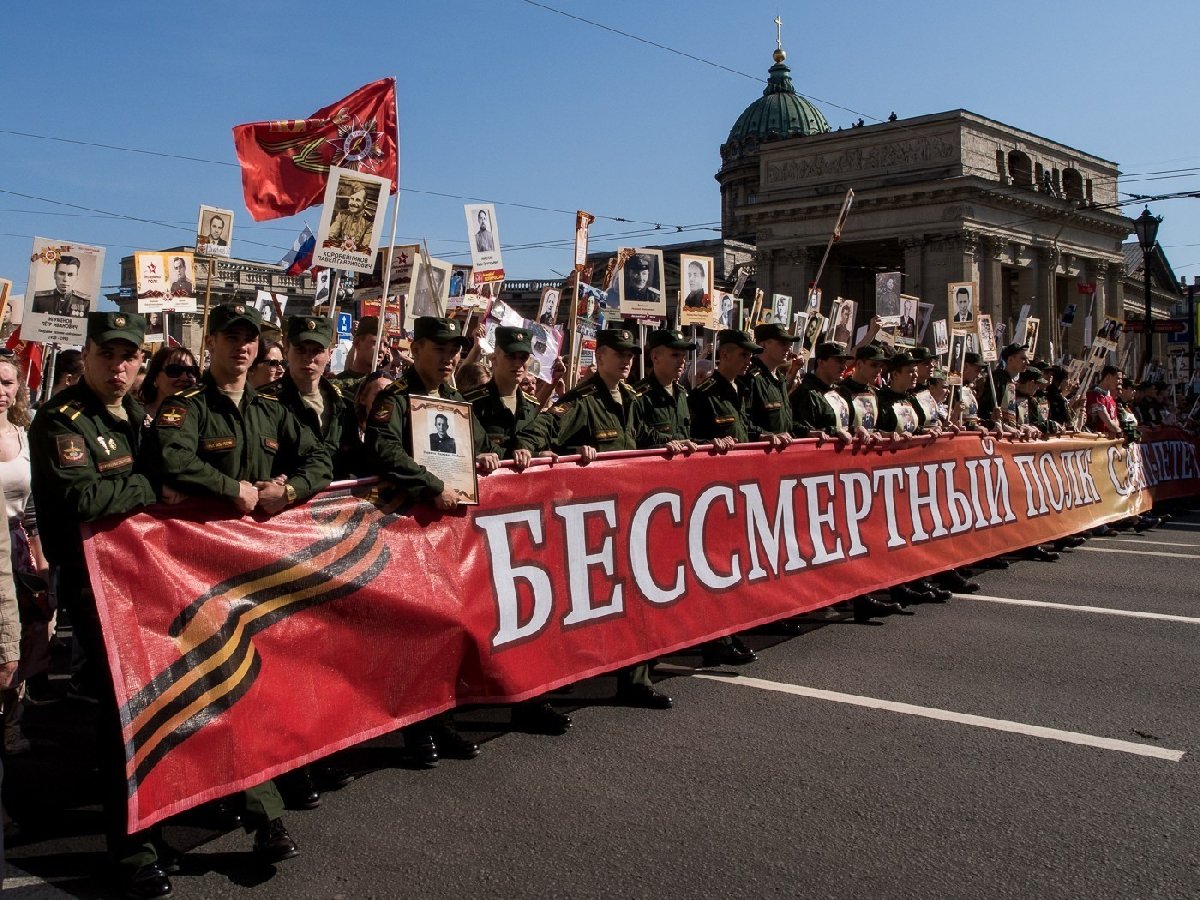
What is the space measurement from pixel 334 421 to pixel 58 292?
18.7 feet

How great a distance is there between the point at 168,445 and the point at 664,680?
3227 mm

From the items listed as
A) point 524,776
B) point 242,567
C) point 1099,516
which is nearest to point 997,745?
point 524,776

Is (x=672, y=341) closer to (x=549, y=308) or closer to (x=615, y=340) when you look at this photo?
(x=615, y=340)

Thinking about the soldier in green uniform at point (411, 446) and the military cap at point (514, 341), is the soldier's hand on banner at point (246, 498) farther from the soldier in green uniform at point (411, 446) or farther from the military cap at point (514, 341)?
the military cap at point (514, 341)

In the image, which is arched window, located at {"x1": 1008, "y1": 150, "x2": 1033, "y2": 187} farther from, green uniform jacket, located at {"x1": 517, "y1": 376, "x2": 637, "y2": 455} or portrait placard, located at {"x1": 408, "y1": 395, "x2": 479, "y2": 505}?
portrait placard, located at {"x1": 408, "y1": 395, "x2": 479, "y2": 505}

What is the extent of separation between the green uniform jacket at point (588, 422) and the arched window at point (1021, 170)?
52492 mm

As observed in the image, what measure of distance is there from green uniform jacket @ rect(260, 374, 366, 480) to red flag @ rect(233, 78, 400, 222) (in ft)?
6.37

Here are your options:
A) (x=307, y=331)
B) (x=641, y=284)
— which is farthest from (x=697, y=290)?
(x=307, y=331)

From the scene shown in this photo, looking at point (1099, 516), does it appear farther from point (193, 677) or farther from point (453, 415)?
point (193, 677)

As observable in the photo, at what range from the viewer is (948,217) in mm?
49719

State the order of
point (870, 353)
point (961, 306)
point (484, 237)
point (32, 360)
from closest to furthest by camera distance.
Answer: point (870, 353) → point (484, 237) → point (32, 360) → point (961, 306)

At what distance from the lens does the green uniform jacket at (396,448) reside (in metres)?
4.50

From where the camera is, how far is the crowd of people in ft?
12.1

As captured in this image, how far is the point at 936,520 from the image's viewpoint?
8.36 metres
